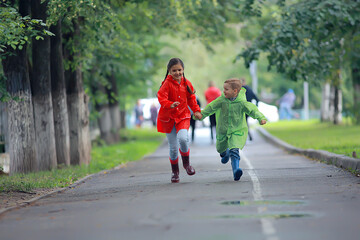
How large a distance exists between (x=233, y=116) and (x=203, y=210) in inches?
142

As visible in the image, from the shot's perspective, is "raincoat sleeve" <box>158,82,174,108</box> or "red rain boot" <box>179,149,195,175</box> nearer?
"raincoat sleeve" <box>158,82,174,108</box>

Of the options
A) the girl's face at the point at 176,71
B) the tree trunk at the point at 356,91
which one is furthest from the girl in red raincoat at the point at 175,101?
the tree trunk at the point at 356,91

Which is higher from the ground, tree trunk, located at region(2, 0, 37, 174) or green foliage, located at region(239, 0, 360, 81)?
green foliage, located at region(239, 0, 360, 81)

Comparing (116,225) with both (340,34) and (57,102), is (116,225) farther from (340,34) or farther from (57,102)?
(340,34)

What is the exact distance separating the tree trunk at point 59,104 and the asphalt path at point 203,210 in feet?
15.8

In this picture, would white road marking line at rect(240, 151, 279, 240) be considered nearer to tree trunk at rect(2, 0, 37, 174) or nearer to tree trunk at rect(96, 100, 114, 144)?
tree trunk at rect(2, 0, 37, 174)

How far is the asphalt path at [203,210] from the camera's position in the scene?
22.0ft

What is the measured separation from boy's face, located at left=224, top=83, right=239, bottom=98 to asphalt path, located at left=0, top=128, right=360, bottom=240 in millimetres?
1329

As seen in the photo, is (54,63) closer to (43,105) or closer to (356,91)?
(43,105)

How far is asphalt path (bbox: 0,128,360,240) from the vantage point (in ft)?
22.0

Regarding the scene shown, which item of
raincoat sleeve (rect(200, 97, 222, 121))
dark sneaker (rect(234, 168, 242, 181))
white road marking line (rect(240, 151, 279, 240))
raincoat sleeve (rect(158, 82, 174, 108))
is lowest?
white road marking line (rect(240, 151, 279, 240))

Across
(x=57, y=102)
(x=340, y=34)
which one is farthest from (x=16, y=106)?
(x=340, y=34)

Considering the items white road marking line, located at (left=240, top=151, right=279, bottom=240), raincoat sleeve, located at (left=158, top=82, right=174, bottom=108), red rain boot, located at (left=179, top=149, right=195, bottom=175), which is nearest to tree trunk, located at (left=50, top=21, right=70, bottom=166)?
red rain boot, located at (left=179, top=149, right=195, bottom=175)

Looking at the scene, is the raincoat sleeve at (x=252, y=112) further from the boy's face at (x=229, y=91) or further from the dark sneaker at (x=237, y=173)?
the dark sneaker at (x=237, y=173)
